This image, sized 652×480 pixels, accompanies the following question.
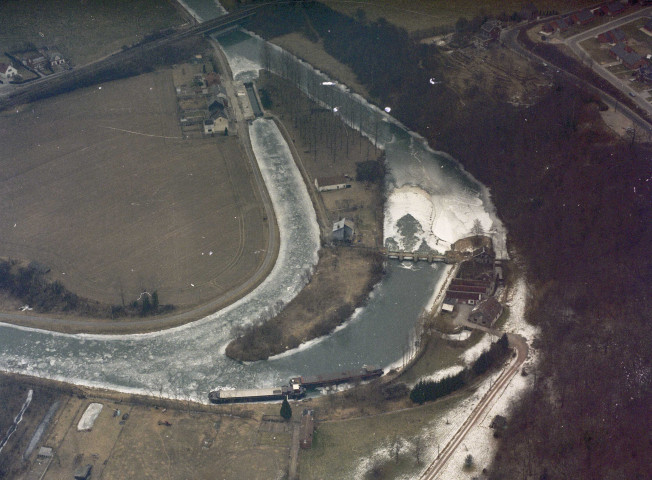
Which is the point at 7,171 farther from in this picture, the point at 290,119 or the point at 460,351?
the point at 460,351

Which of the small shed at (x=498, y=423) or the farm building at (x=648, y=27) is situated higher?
the farm building at (x=648, y=27)

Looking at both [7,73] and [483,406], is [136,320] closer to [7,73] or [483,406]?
[483,406]

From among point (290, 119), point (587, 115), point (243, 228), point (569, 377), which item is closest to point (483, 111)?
point (587, 115)

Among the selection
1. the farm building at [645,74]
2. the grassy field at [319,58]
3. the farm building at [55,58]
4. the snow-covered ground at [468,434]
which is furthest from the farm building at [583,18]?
the farm building at [55,58]

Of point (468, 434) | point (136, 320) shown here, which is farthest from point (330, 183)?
point (468, 434)

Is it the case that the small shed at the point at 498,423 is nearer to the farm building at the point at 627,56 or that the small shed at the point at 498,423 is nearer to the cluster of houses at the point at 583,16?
the farm building at the point at 627,56

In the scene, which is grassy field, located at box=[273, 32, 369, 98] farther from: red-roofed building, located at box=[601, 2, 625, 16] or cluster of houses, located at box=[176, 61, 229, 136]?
red-roofed building, located at box=[601, 2, 625, 16]
